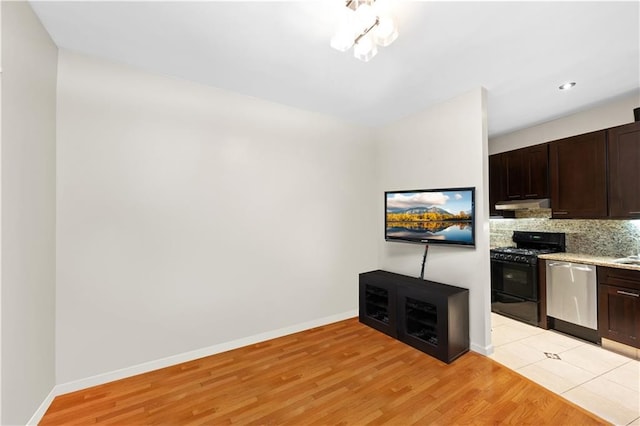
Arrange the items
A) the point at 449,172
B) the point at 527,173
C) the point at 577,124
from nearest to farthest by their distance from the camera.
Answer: the point at 449,172, the point at 577,124, the point at 527,173

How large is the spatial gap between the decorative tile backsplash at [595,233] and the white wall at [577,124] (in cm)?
117

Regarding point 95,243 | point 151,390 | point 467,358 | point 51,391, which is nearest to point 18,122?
point 95,243

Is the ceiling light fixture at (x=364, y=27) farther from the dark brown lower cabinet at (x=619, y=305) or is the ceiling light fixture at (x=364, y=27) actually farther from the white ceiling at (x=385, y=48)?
the dark brown lower cabinet at (x=619, y=305)

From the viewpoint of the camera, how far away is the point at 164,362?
8.05 ft

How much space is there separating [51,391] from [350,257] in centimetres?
316

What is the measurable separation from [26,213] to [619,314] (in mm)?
5172

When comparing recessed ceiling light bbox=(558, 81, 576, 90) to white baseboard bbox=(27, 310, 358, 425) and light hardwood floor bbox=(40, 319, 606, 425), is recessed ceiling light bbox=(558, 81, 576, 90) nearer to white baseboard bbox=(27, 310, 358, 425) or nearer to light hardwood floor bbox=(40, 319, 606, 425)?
light hardwood floor bbox=(40, 319, 606, 425)

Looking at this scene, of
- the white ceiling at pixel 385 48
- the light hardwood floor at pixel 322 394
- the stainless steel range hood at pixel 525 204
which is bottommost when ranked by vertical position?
the light hardwood floor at pixel 322 394

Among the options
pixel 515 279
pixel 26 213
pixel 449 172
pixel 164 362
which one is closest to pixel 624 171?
pixel 515 279

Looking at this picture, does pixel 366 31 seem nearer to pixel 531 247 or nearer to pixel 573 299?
pixel 573 299

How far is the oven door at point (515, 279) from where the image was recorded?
337cm

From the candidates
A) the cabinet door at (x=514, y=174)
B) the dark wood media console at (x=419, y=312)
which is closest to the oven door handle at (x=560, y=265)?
the cabinet door at (x=514, y=174)

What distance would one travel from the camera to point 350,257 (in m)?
3.78

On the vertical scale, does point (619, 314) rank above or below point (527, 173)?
below
